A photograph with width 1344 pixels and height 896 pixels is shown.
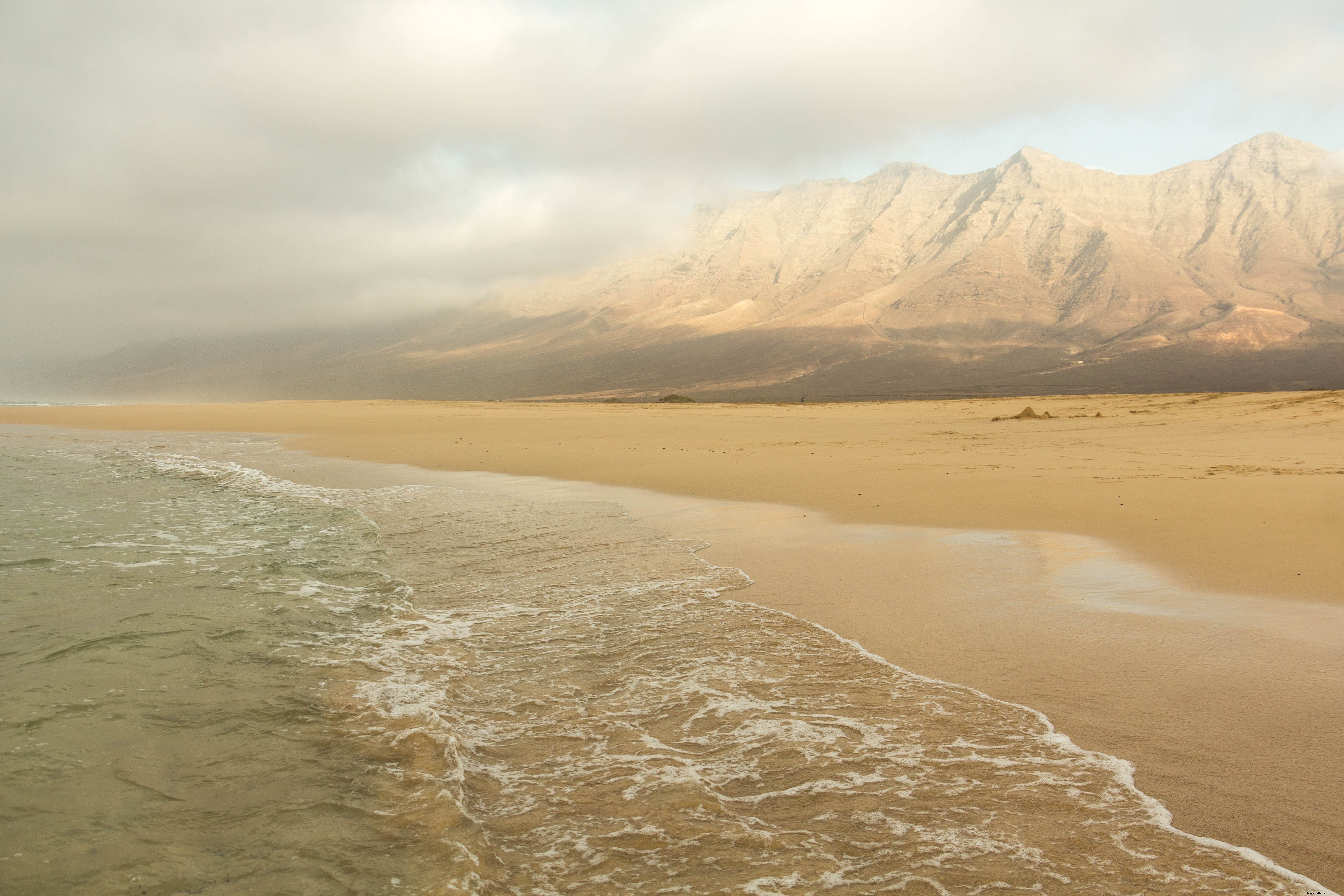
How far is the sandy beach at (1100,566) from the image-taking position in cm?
325

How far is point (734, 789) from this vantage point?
309 cm

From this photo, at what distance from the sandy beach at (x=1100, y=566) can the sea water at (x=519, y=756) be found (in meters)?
0.33

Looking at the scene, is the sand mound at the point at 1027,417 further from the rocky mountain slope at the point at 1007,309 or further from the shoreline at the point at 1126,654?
the rocky mountain slope at the point at 1007,309

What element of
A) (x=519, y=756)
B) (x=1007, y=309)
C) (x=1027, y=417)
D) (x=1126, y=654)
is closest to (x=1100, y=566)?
(x=1126, y=654)

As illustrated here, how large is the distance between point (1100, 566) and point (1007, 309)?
147 metres

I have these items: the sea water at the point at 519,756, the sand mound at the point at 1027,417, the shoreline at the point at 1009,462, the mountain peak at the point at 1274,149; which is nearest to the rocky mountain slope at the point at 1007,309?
the mountain peak at the point at 1274,149

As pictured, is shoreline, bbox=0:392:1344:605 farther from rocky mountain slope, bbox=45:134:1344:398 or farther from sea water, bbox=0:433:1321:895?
rocky mountain slope, bbox=45:134:1344:398

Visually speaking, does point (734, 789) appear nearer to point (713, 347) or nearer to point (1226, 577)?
point (1226, 577)

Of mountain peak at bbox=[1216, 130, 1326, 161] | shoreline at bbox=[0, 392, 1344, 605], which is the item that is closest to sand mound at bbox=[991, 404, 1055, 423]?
shoreline at bbox=[0, 392, 1344, 605]

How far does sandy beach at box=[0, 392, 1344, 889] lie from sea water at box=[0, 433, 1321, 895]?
333 mm

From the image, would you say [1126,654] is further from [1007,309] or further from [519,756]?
[1007,309]

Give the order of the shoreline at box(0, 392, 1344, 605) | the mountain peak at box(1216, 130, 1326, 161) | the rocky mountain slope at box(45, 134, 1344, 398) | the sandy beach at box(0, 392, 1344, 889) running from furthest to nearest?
the mountain peak at box(1216, 130, 1326, 161) < the rocky mountain slope at box(45, 134, 1344, 398) < the shoreline at box(0, 392, 1344, 605) < the sandy beach at box(0, 392, 1344, 889)

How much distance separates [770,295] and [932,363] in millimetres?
74681

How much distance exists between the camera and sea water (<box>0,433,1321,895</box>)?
2.59 metres
